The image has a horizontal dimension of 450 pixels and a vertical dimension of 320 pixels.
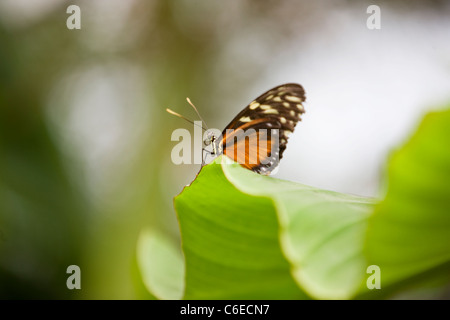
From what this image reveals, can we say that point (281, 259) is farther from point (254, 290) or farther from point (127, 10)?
point (127, 10)

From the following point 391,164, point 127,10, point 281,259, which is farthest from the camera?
point 127,10

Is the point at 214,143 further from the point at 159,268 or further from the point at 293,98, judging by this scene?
the point at 159,268

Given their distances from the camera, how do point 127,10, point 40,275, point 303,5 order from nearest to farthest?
point 40,275, point 127,10, point 303,5

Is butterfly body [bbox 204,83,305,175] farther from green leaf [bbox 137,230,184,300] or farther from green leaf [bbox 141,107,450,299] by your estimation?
green leaf [bbox 141,107,450,299]

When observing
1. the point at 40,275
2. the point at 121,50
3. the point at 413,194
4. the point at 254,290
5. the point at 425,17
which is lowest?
the point at 40,275

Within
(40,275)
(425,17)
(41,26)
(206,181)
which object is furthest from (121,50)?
(206,181)

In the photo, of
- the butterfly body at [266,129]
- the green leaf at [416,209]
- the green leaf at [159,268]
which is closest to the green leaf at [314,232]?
the green leaf at [416,209]

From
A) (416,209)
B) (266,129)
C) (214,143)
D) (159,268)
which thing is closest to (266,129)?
(266,129)

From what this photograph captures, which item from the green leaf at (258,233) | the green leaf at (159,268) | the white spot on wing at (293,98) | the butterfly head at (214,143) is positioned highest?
the white spot on wing at (293,98)

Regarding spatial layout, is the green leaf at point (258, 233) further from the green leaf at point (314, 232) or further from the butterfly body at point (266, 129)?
the butterfly body at point (266, 129)
